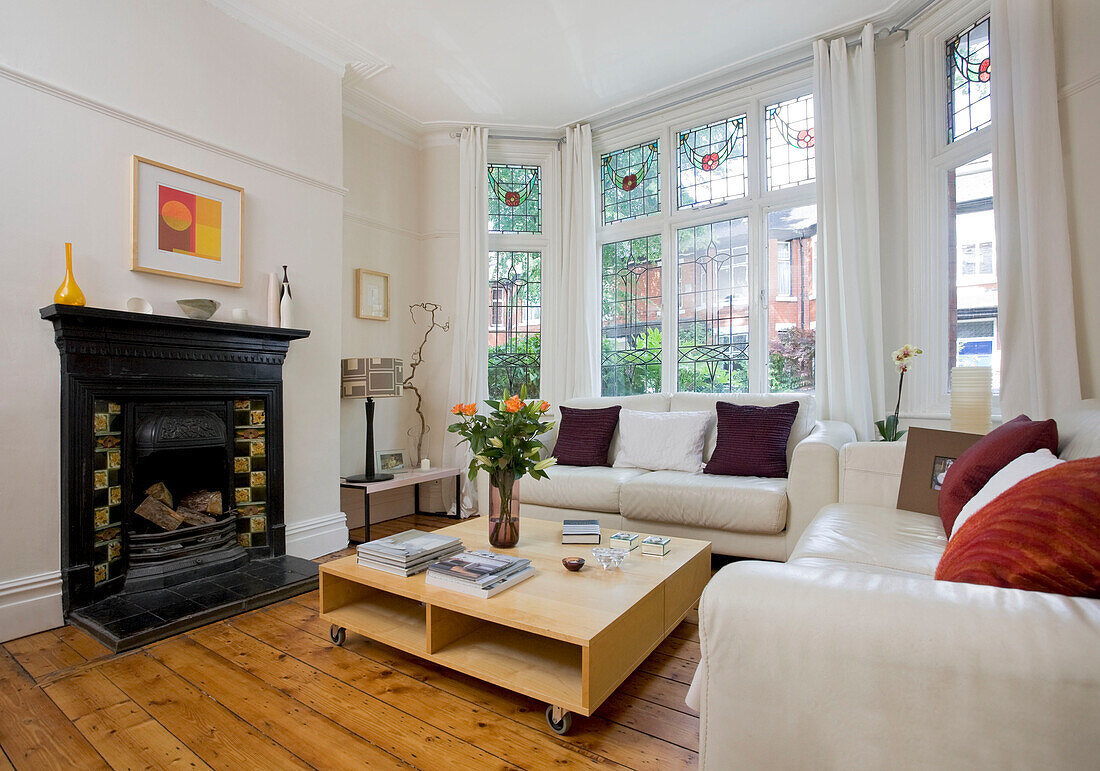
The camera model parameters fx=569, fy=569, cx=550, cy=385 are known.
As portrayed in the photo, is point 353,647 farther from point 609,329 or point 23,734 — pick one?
point 609,329

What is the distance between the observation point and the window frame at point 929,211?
3117 millimetres

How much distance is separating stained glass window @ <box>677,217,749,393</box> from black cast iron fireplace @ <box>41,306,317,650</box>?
2.56 meters

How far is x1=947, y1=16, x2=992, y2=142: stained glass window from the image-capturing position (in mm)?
2918

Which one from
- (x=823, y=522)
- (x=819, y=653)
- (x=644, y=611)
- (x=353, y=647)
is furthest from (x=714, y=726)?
(x=353, y=647)

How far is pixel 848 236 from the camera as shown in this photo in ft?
10.8

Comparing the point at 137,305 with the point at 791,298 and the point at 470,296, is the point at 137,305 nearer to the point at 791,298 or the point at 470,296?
the point at 470,296

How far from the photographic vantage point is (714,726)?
90 centimetres

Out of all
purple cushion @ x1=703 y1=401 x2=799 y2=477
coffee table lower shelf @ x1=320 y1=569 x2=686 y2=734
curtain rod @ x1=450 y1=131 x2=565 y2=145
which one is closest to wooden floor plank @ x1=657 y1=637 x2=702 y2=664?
coffee table lower shelf @ x1=320 y1=569 x2=686 y2=734

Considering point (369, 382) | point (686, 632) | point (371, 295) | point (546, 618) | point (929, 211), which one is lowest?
point (686, 632)

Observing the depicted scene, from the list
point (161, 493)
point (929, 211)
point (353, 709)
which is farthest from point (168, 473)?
point (929, 211)

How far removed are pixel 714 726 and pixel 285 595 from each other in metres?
2.26

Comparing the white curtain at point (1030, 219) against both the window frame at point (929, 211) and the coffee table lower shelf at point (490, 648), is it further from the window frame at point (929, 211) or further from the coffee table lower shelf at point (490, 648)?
the coffee table lower shelf at point (490, 648)

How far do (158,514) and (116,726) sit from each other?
1295mm

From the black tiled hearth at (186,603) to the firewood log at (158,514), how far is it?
30cm
